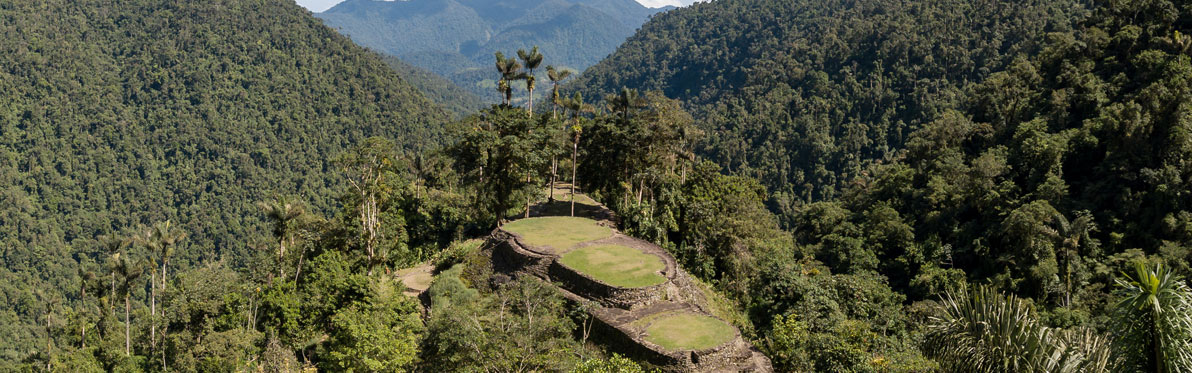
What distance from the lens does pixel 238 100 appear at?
448ft

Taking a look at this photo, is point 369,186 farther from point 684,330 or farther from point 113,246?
point 684,330

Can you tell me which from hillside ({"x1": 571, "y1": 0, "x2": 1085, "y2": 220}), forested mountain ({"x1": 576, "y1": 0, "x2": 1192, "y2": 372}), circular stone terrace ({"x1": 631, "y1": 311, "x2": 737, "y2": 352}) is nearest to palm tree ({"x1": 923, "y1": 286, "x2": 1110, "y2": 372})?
forested mountain ({"x1": 576, "y1": 0, "x2": 1192, "y2": 372})

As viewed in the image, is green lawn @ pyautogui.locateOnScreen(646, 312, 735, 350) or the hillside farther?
the hillside

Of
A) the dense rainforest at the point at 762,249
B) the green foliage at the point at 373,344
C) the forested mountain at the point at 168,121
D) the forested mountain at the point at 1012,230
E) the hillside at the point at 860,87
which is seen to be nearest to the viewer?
the forested mountain at the point at 1012,230

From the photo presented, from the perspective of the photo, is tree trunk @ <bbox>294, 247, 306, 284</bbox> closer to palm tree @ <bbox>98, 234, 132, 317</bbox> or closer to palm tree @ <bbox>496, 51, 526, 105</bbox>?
palm tree @ <bbox>98, 234, 132, 317</bbox>

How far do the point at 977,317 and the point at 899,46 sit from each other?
105 m

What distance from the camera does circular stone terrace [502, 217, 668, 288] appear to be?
75.5 feet

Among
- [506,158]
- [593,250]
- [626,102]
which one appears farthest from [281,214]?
[626,102]

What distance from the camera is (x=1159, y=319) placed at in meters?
6.61

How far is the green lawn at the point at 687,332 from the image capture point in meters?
19.3

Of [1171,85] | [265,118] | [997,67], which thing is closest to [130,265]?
[1171,85]

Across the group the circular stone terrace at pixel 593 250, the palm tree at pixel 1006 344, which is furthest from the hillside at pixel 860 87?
the palm tree at pixel 1006 344

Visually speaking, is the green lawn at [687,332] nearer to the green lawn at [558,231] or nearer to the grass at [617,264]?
the grass at [617,264]

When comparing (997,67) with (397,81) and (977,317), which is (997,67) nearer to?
(977,317)
